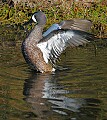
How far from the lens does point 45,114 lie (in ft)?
21.6

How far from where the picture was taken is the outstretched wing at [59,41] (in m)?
9.06

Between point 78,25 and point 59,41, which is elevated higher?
point 78,25

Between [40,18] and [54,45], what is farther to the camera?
[40,18]

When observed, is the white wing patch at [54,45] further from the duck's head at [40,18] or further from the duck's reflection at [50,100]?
the duck's reflection at [50,100]

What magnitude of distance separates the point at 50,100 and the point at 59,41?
7.26ft

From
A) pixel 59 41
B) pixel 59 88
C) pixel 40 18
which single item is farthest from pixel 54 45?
pixel 59 88

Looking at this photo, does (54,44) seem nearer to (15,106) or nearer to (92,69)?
(92,69)

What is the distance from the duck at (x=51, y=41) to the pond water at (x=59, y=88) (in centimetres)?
23

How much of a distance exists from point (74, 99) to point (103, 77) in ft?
4.67

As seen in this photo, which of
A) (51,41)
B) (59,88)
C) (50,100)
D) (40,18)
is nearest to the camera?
(50,100)

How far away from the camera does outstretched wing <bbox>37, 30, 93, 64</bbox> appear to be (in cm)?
906

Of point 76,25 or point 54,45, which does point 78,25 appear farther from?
point 54,45

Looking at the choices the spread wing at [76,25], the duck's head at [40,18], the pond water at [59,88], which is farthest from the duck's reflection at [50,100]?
the duck's head at [40,18]

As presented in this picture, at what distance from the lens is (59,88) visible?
797 centimetres
